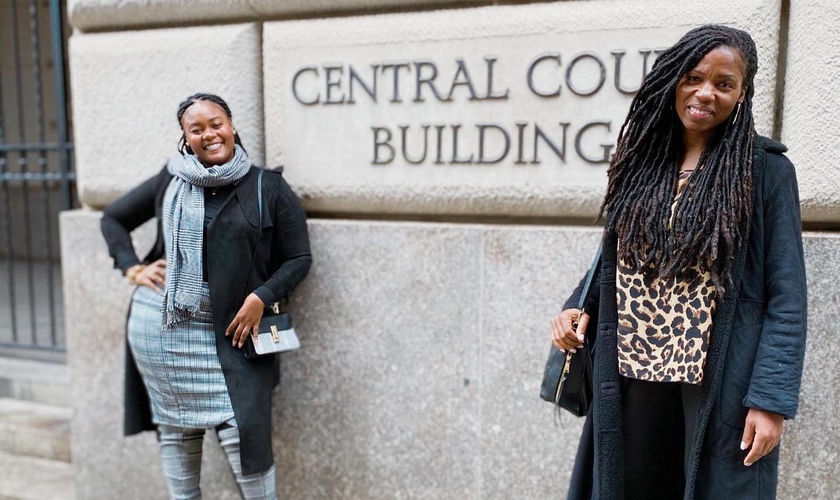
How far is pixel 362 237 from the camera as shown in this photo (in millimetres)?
3137

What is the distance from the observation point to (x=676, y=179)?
1939 millimetres

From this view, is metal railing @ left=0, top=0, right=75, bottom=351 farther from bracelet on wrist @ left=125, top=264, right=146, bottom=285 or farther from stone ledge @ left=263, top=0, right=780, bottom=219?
stone ledge @ left=263, top=0, right=780, bottom=219

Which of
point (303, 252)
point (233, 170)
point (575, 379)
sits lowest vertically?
point (575, 379)

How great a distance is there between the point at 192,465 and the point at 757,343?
6.79ft

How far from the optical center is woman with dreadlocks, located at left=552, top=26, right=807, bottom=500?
70.6 inches

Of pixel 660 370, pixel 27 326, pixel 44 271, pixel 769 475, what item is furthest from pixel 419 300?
pixel 44 271

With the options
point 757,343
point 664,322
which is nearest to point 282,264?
point 664,322

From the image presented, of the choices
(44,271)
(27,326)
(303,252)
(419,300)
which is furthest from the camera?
(44,271)

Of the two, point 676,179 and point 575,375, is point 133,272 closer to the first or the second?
point 575,375

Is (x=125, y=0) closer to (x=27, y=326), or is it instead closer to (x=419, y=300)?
(x=419, y=300)

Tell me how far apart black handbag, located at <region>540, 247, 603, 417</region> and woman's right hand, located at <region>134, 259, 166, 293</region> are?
5.03 feet

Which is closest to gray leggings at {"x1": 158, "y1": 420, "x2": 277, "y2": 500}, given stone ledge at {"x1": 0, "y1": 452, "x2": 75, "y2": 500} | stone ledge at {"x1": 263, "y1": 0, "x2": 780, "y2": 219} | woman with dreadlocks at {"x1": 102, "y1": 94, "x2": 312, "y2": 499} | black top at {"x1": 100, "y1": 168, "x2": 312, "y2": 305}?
woman with dreadlocks at {"x1": 102, "y1": 94, "x2": 312, "y2": 499}

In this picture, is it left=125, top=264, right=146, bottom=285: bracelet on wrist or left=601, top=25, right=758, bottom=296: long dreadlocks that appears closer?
left=601, top=25, right=758, bottom=296: long dreadlocks

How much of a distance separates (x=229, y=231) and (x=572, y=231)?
50.5 inches
